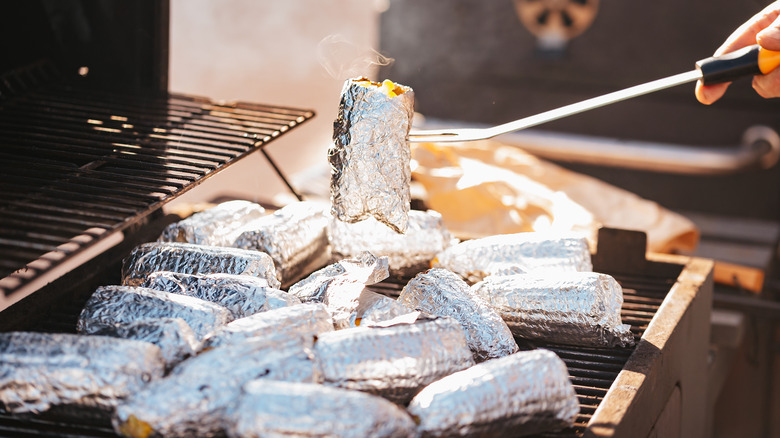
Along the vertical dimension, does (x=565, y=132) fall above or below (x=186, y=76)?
below

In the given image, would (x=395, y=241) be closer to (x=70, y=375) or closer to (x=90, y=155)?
(x=90, y=155)

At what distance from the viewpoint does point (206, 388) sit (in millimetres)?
1229

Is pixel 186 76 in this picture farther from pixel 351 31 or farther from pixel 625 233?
pixel 625 233

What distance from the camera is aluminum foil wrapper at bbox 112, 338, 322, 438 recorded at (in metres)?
1.21

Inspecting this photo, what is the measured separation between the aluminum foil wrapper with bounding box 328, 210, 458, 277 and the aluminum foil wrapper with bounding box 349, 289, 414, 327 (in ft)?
1.12

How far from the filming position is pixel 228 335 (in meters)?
1.38

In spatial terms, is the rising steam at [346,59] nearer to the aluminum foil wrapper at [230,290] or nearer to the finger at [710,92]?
the aluminum foil wrapper at [230,290]

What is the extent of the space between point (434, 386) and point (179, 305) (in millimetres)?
521

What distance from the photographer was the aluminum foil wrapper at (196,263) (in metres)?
1.75

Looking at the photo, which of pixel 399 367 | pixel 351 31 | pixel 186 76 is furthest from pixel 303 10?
pixel 399 367

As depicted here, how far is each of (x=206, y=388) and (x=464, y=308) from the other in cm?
60

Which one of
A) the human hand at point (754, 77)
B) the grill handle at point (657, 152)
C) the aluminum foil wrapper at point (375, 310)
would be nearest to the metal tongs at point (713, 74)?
the human hand at point (754, 77)

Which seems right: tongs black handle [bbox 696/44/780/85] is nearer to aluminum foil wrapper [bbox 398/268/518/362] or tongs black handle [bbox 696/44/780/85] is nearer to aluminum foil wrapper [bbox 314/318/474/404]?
aluminum foil wrapper [bbox 398/268/518/362]

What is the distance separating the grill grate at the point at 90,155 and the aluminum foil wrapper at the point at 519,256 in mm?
538
